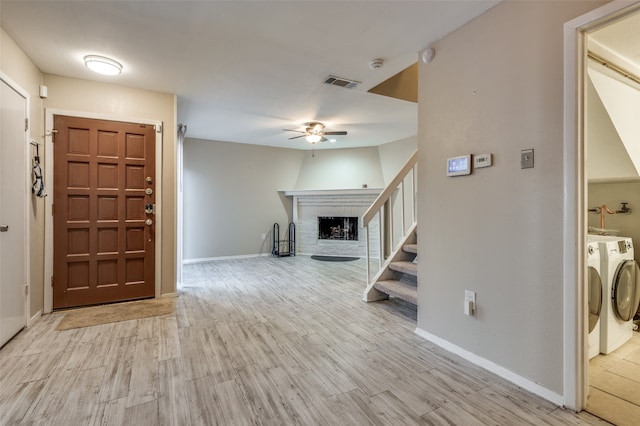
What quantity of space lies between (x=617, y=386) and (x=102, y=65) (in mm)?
4786

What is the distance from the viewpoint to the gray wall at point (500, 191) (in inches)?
66.1

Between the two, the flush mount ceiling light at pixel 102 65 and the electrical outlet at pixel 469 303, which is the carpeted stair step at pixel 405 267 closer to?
the electrical outlet at pixel 469 303

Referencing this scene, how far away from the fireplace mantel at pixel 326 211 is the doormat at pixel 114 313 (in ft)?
12.5

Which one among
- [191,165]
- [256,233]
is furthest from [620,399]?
[191,165]

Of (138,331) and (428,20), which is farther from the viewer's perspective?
(138,331)

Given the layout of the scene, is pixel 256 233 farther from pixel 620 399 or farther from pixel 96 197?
pixel 620 399

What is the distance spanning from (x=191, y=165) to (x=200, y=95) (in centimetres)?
258

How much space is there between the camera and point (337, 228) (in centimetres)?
689

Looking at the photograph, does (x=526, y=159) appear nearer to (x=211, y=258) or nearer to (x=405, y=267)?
(x=405, y=267)

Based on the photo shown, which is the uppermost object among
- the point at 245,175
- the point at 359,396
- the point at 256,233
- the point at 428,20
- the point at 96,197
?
the point at 428,20

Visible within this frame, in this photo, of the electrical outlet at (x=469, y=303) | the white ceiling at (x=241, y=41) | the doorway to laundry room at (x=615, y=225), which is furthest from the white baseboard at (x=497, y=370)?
the white ceiling at (x=241, y=41)

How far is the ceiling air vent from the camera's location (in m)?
3.19

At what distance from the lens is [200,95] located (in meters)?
3.68

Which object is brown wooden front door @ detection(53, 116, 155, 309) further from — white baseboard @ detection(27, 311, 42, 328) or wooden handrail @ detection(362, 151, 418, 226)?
wooden handrail @ detection(362, 151, 418, 226)
